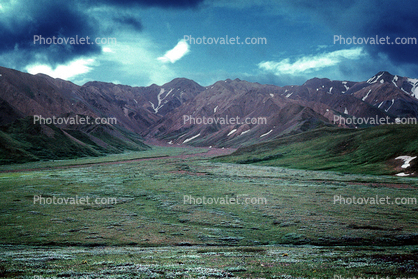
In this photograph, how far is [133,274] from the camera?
48.1 feet

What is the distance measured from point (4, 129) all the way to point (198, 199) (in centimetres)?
11945

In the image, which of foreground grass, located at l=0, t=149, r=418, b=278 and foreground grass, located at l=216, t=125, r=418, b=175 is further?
foreground grass, located at l=216, t=125, r=418, b=175

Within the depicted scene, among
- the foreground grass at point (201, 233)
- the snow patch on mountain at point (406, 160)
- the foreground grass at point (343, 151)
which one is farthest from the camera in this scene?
the foreground grass at point (343, 151)

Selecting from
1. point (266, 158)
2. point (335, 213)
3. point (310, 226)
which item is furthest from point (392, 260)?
point (266, 158)

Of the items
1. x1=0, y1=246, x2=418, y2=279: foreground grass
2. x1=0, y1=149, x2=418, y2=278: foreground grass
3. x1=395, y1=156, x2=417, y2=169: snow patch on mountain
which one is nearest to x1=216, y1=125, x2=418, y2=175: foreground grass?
x1=395, y1=156, x2=417, y2=169: snow patch on mountain

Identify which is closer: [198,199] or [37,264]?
[37,264]

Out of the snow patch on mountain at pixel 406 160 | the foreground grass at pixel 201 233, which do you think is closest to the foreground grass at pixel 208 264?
the foreground grass at pixel 201 233

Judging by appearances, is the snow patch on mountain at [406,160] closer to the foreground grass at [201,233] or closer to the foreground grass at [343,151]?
the foreground grass at [343,151]

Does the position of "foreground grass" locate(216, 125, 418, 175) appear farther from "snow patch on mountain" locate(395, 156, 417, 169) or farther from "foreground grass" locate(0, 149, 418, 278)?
"foreground grass" locate(0, 149, 418, 278)

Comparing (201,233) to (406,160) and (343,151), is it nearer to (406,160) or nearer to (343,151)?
(406,160)

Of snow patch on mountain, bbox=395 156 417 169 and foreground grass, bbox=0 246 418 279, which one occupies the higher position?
snow patch on mountain, bbox=395 156 417 169

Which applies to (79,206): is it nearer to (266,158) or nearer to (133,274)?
(133,274)

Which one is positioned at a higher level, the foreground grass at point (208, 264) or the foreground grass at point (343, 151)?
the foreground grass at point (343, 151)

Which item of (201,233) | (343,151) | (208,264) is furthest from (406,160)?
(208,264)
